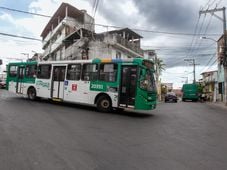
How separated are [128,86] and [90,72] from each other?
272cm

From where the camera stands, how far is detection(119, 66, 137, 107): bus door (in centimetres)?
1138

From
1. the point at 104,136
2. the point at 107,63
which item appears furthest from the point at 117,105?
the point at 104,136

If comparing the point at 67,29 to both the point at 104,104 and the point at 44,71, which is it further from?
the point at 104,104

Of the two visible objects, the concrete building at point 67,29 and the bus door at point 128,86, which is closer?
the bus door at point 128,86

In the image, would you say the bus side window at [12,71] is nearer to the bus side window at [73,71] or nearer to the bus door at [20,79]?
the bus door at [20,79]

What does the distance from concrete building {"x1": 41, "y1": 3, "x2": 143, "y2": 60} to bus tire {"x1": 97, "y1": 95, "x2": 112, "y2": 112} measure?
11.6 meters

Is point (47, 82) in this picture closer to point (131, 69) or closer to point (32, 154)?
point (131, 69)

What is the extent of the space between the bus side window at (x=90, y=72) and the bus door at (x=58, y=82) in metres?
1.76

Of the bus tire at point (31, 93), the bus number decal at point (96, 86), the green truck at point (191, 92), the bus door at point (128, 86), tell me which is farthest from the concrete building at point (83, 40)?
the bus door at point (128, 86)

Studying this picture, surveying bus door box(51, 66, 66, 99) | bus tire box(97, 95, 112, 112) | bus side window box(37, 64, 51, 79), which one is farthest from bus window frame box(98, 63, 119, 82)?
bus side window box(37, 64, 51, 79)

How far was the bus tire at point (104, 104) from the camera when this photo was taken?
478 inches

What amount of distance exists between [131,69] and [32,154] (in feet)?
25.3

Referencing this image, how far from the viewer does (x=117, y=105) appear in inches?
463

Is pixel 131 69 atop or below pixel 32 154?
atop
